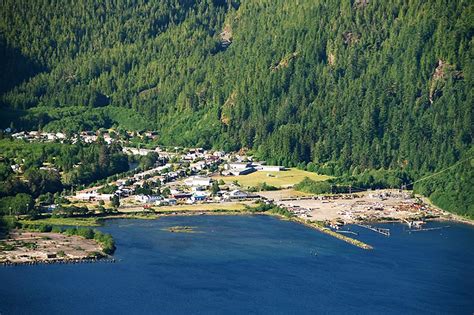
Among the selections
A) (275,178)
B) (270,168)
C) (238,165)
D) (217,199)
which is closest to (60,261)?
(217,199)

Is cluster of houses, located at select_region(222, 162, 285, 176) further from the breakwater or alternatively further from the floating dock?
the breakwater

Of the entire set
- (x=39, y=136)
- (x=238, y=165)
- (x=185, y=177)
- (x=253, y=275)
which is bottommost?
(x=253, y=275)

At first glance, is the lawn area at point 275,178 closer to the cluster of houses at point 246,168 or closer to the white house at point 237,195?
the cluster of houses at point 246,168

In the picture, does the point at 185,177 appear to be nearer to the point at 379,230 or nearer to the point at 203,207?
the point at 203,207

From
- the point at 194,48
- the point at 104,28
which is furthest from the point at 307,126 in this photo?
the point at 104,28

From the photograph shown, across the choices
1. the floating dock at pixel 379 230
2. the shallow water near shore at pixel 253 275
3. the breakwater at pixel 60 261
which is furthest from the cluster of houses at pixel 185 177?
the breakwater at pixel 60 261

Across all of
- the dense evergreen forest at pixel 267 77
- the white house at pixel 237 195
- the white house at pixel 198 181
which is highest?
the dense evergreen forest at pixel 267 77

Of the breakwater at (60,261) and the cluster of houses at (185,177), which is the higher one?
the cluster of houses at (185,177)
